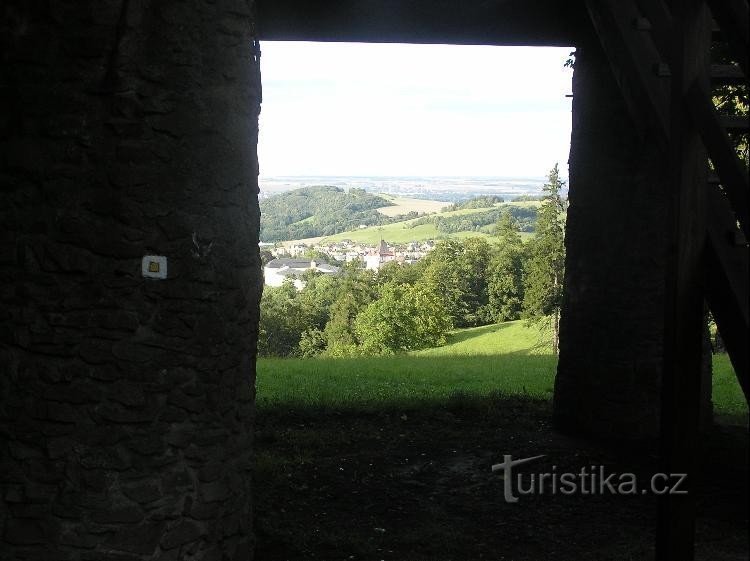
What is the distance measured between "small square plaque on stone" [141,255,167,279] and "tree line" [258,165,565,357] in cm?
3158

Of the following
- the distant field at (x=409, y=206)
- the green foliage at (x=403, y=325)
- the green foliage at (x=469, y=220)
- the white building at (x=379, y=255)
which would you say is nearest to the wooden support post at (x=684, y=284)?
the green foliage at (x=403, y=325)

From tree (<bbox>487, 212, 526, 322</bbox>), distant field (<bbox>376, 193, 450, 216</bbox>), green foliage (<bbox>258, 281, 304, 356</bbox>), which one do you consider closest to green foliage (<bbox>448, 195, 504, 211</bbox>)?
distant field (<bbox>376, 193, 450, 216</bbox>)

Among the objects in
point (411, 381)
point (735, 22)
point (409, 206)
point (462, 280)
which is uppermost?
point (409, 206)

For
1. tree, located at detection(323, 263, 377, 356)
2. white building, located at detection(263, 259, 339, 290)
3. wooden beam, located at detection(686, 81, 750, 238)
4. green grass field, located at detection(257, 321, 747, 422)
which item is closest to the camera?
Result: wooden beam, located at detection(686, 81, 750, 238)

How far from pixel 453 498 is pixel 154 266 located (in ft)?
10.8

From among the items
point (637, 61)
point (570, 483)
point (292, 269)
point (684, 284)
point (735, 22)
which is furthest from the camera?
point (292, 269)

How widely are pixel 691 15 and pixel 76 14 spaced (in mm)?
2949

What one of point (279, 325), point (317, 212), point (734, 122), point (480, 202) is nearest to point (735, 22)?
point (734, 122)

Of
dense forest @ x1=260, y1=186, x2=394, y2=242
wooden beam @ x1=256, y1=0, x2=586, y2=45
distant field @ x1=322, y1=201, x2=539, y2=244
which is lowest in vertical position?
wooden beam @ x1=256, y1=0, x2=586, y2=45

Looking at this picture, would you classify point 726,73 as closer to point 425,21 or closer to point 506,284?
point 425,21

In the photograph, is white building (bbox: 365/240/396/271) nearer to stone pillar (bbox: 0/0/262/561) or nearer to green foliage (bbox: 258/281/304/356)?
green foliage (bbox: 258/281/304/356)

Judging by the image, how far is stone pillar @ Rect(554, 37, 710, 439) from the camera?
749 cm

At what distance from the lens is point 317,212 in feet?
311

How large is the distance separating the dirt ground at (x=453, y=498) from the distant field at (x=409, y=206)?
304ft
